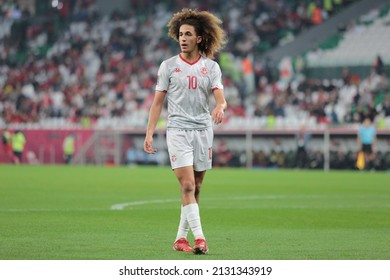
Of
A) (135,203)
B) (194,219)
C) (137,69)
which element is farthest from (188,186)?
(137,69)

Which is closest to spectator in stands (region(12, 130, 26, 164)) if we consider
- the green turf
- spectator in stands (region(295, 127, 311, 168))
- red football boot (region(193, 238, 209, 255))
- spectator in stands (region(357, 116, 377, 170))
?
spectator in stands (region(295, 127, 311, 168))

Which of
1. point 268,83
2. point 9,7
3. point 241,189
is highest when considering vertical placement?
point 9,7

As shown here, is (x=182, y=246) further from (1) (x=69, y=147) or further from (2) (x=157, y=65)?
(2) (x=157, y=65)

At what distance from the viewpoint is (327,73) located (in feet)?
128

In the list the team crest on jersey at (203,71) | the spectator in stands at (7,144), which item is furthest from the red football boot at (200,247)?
the spectator in stands at (7,144)

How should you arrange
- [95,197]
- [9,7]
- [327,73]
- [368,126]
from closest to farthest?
[95,197]
[368,126]
[327,73]
[9,7]

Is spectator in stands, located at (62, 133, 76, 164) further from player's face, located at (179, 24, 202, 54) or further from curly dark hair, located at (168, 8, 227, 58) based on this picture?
player's face, located at (179, 24, 202, 54)

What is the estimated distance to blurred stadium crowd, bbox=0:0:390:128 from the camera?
37031mm

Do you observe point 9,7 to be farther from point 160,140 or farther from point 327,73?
point 327,73

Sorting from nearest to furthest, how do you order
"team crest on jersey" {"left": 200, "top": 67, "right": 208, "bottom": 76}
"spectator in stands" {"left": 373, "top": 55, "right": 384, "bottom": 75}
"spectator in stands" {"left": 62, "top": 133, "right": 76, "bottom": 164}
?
"team crest on jersey" {"left": 200, "top": 67, "right": 208, "bottom": 76}
"spectator in stands" {"left": 373, "top": 55, "right": 384, "bottom": 75}
"spectator in stands" {"left": 62, "top": 133, "right": 76, "bottom": 164}

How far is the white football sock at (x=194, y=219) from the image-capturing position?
998 centimetres

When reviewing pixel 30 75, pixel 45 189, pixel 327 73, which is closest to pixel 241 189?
pixel 45 189

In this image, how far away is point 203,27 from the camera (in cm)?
1035
